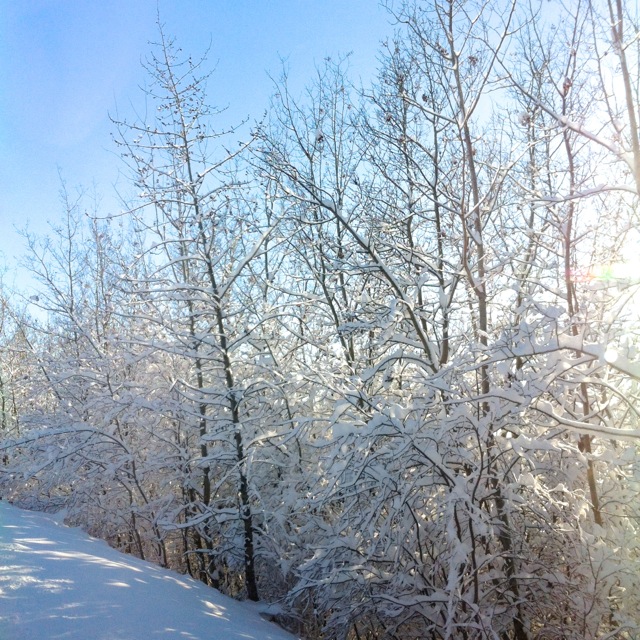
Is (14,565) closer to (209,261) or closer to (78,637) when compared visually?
(78,637)

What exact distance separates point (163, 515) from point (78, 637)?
5505 millimetres

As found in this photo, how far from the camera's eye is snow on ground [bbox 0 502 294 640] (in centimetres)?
246

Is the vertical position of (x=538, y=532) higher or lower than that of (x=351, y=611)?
higher

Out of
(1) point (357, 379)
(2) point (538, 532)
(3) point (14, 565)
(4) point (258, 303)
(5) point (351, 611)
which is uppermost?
(4) point (258, 303)

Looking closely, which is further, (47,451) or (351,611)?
(47,451)

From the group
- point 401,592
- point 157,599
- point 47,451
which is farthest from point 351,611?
point 47,451

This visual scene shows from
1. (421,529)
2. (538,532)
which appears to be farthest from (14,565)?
(538,532)

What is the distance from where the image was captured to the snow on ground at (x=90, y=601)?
246 centimetres

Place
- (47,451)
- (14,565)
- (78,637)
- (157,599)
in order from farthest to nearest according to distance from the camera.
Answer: (47,451)
(157,599)
(14,565)
(78,637)

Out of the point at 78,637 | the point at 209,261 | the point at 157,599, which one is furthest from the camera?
the point at 209,261

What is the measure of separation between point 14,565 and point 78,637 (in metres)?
1.04

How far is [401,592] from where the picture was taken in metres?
4.09

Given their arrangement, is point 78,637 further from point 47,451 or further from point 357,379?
point 47,451

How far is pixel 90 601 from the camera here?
9.18ft
